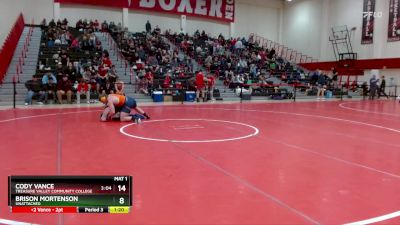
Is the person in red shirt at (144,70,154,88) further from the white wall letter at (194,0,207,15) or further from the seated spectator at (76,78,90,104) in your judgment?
the white wall letter at (194,0,207,15)

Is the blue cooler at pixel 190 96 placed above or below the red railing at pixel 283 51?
below

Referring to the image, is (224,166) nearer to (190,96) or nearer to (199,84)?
(199,84)

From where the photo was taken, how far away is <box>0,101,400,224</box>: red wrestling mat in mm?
3701

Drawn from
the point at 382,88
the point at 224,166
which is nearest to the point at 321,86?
the point at 382,88

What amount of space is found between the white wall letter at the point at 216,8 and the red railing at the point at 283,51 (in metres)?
4.53

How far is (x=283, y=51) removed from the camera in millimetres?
37281

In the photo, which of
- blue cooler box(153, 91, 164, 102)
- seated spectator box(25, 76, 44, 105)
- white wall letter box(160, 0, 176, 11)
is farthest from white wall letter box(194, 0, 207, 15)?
seated spectator box(25, 76, 44, 105)

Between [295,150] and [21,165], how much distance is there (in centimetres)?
466

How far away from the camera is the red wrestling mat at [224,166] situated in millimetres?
3701

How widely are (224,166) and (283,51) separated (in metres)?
33.5

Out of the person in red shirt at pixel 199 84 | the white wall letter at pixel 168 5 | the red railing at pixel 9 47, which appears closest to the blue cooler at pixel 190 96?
the person in red shirt at pixel 199 84

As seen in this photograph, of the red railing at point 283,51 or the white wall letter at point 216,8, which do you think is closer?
the white wall letter at point 216,8

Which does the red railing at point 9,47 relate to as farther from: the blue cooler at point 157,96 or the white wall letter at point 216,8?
the white wall letter at point 216,8
